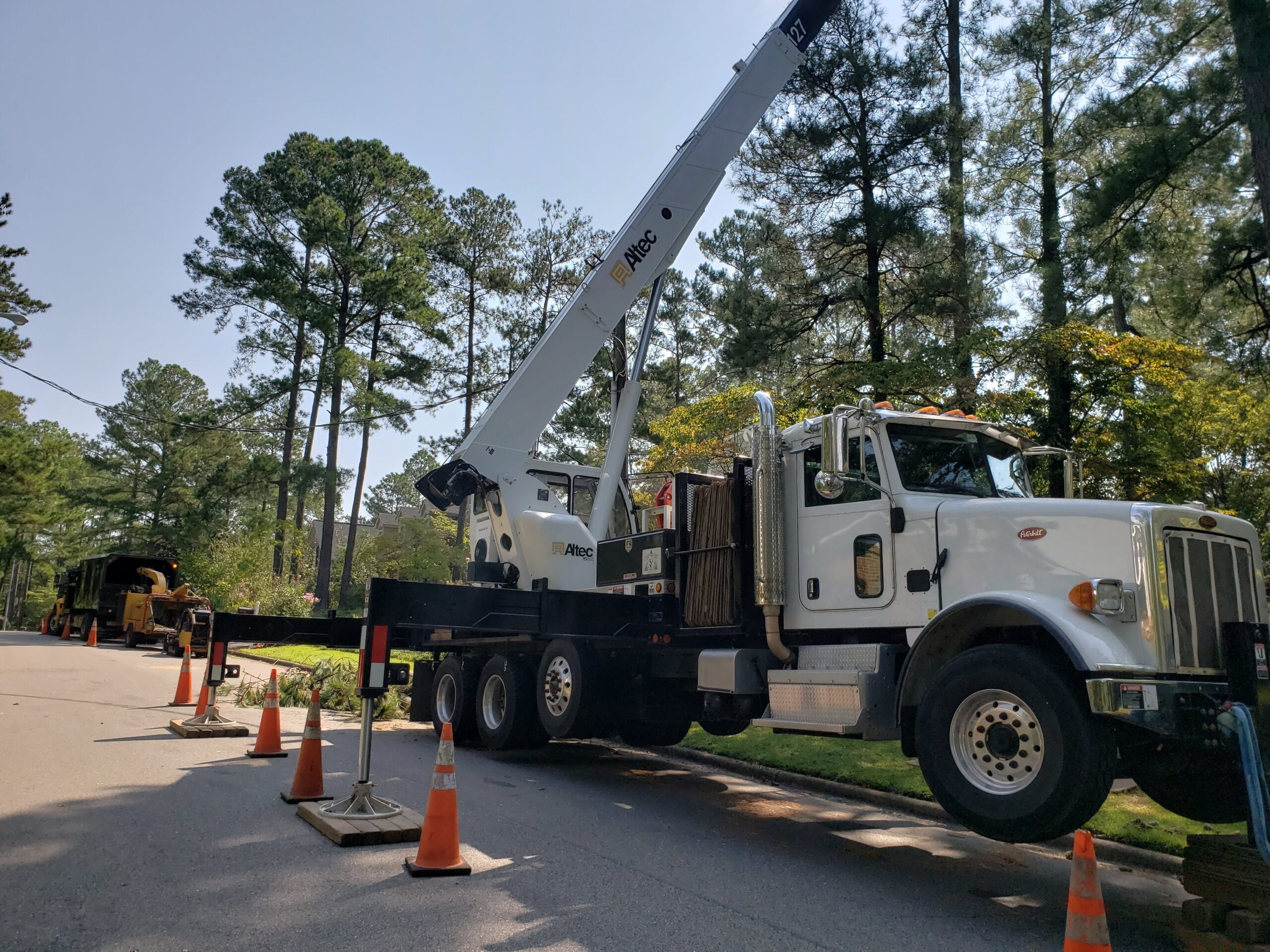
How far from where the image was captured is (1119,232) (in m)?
13.1

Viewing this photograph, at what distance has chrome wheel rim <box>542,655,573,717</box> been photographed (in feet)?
30.6

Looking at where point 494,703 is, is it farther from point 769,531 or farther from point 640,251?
point 640,251

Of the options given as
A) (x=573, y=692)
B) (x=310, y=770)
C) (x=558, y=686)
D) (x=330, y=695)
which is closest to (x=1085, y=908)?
(x=310, y=770)

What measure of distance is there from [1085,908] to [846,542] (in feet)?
12.8

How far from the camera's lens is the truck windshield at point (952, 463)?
7164 mm

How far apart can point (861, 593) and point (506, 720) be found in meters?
A: 4.64

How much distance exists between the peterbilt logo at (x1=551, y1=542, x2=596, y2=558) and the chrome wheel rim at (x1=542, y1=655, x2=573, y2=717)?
124cm

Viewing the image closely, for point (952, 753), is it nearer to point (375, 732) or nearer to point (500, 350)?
point (375, 732)

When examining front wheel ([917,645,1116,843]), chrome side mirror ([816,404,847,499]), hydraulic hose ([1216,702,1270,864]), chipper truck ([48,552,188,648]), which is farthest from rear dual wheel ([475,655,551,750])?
chipper truck ([48,552,188,648])

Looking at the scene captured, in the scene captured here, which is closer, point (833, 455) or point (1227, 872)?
point (1227, 872)

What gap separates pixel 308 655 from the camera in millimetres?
23953

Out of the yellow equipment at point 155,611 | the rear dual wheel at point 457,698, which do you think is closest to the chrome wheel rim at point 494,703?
the rear dual wheel at point 457,698

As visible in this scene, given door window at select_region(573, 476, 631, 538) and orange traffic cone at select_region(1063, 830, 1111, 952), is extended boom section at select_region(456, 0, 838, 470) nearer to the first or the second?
door window at select_region(573, 476, 631, 538)

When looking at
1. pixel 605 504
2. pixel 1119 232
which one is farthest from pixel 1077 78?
pixel 605 504
